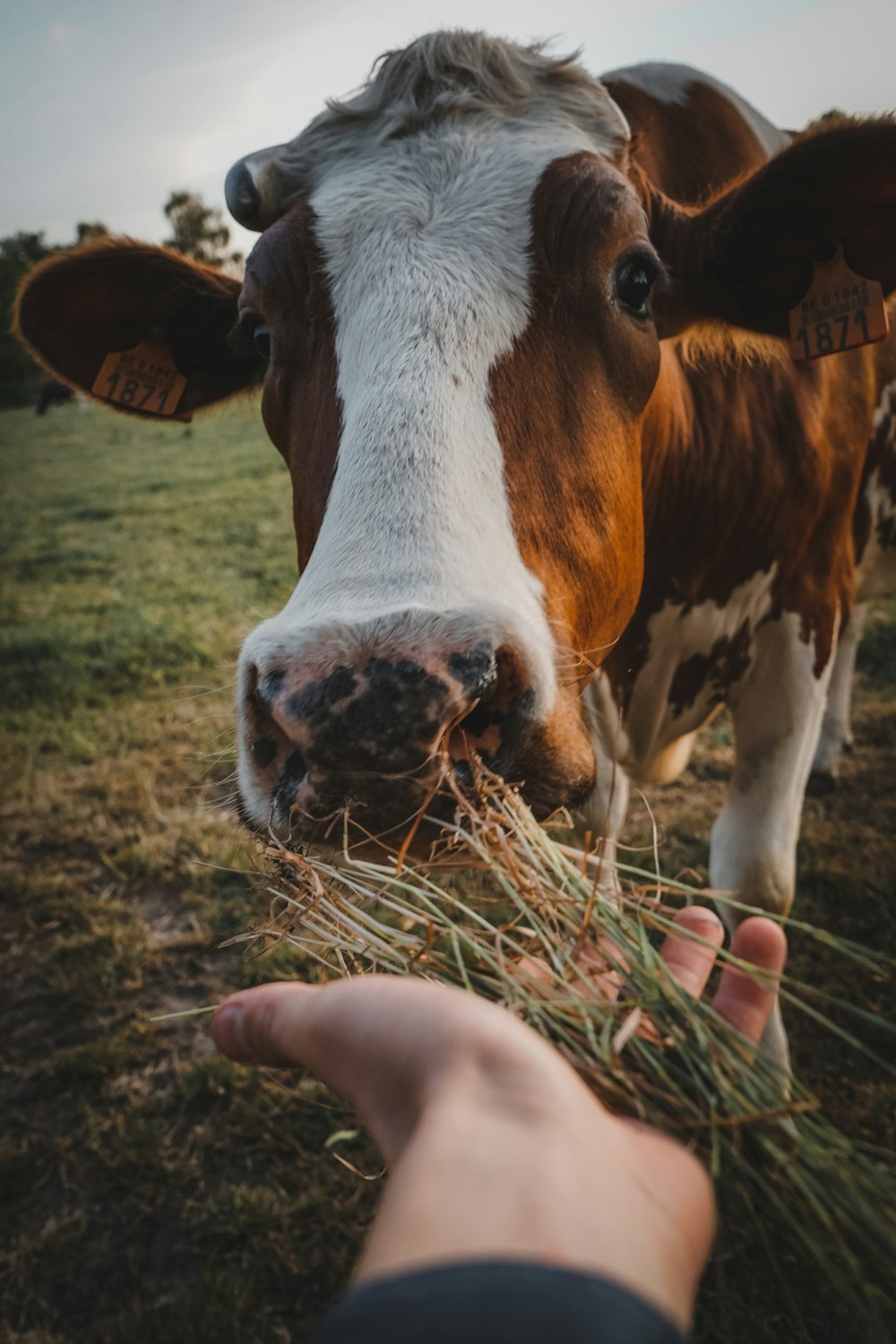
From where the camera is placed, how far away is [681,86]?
3.25 meters

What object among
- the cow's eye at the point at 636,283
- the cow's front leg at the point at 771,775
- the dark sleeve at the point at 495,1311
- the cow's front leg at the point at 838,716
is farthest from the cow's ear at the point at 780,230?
the cow's front leg at the point at 838,716

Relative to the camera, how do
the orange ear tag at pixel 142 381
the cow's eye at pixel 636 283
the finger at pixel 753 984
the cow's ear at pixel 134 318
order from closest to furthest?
the finger at pixel 753 984 → the cow's eye at pixel 636 283 → the cow's ear at pixel 134 318 → the orange ear tag at pixel 142 381

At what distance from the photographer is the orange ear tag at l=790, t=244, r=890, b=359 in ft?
7.51

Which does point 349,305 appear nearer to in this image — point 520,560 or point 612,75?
point 520,560

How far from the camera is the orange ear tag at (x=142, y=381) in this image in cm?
304

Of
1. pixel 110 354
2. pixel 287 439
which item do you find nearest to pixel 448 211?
pixel 287 439

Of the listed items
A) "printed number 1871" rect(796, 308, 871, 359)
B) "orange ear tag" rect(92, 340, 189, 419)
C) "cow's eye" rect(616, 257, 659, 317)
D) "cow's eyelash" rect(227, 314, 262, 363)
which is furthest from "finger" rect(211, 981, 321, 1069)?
"orange ear tag" rect(92, 340, 189, 419)

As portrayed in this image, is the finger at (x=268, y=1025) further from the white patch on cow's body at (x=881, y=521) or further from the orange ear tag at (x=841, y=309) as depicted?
the white patch on cow's body at (x=881, y=521)

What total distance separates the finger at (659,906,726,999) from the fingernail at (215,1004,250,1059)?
0.60 metres

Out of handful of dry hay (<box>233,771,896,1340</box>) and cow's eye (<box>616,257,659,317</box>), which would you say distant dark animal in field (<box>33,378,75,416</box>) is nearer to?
cow's eye (<box>616,257,659,317</box>)

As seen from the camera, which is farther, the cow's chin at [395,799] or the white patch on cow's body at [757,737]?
the white patch on cow's body at [757,737]

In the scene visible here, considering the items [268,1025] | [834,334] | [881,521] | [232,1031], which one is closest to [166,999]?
[232,1031]

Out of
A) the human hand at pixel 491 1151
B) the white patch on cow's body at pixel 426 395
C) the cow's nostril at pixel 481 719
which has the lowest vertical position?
the human hand at pixel 491 1151

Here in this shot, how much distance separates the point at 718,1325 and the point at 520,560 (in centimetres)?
190
